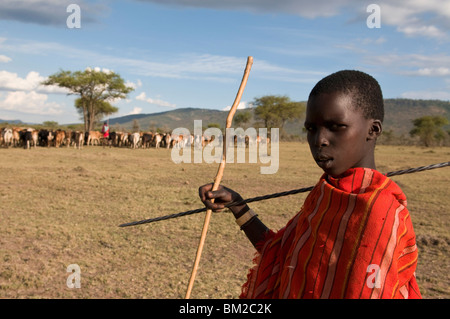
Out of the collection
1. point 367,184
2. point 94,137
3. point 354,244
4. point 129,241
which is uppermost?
point 94,137

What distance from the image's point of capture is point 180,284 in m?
4.30

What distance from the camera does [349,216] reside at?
46.3 inches

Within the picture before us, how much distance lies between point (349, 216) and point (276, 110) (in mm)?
57642

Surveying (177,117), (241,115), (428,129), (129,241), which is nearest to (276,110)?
(241,115)

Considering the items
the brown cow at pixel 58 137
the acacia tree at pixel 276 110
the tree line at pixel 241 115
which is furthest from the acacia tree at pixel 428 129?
the brown cow at pixel 58 137

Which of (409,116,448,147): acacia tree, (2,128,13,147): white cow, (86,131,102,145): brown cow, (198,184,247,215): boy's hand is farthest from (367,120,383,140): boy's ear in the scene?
(409,116,448,147): acacia tree

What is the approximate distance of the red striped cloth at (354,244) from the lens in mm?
1131

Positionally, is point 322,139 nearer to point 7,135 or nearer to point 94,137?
point 7,135

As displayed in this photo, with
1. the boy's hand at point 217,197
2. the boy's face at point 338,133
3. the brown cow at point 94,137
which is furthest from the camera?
the brown cow at point 94,137

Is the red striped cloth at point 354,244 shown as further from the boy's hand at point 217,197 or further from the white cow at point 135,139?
the white cow at point 135,139

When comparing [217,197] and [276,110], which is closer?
[217,197]

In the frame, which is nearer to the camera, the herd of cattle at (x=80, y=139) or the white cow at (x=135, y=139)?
the herd of cattle at (x=80, y=139)
